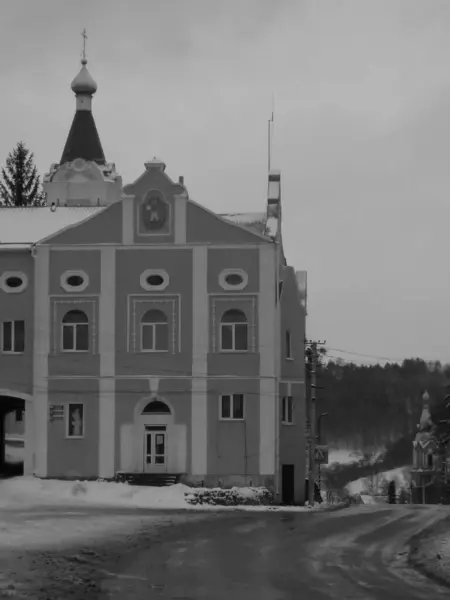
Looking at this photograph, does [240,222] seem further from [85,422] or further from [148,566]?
[148,566]

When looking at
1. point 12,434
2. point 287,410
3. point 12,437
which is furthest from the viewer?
point 12,434

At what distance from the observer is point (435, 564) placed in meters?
22.0

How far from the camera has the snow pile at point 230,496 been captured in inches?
1767

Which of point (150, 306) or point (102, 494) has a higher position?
point (150, 306)

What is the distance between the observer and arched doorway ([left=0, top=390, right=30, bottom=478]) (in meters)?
52.0

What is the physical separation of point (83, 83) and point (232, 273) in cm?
2343

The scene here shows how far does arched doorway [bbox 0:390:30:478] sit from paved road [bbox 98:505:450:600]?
21595mm

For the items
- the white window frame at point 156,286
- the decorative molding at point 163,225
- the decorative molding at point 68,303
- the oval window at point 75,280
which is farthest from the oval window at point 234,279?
the oval window at point 75,280

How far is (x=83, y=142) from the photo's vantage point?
226ft

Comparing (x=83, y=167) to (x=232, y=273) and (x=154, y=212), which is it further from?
(x=232, y=273)

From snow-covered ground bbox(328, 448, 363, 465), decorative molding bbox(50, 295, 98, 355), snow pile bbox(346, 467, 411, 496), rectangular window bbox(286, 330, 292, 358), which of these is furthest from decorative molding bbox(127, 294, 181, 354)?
snow pile bbox(346, 467, 411, 496)

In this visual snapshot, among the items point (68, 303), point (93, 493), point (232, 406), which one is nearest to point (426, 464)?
point (232, 406)

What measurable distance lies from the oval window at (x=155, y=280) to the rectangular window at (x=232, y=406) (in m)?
4.91

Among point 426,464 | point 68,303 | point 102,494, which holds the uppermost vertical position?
point 68,303
